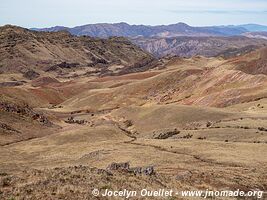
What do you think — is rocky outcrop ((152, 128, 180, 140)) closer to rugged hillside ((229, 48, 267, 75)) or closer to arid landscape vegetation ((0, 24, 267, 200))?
arid landscape vegetation ((0, 24, 267, 200))

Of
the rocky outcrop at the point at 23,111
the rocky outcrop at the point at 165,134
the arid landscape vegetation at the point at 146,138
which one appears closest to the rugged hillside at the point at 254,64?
the arid landscape vegetation at the point at 146,138

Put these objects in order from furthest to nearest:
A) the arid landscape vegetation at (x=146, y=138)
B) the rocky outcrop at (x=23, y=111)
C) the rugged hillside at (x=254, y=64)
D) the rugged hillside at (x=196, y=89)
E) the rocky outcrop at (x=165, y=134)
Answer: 1. the rugged hillside at (x=254, y=64)
2. the rugged hillside at (x=196, y=89)
3. the rocky outcrop at (x=23, y=111)
4. the rocky outcrop at (x=165, y=134)
5. the arid landscape vegetation at (x=146, y=138)

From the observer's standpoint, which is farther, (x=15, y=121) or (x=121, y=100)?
(x=121, y=100)

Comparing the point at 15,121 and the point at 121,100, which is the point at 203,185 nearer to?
the point at 15,121

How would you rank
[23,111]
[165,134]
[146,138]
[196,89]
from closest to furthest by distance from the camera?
[146,138]
[165,134]
[23,111]
[196,89]

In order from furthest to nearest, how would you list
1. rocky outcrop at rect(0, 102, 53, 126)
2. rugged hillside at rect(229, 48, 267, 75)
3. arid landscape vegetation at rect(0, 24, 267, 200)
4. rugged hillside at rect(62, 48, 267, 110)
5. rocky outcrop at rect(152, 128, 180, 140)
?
rugged hillside at rect(229, 48, 267, 75) < rugged hillside at rect(62, 48, 267, 110) < rocky outcrop at rect(0, 102, 53, 126) < rocky outcrop at rect(152, 128, 180, 140) < arid landscape vegetation at rect(0, 24, 267, 200)

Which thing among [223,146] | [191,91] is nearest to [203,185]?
[223,146]

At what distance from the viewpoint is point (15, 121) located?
60125 mm

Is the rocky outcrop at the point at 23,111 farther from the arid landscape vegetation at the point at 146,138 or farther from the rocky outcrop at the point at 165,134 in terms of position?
the rocky outcrop at the point at 165,134

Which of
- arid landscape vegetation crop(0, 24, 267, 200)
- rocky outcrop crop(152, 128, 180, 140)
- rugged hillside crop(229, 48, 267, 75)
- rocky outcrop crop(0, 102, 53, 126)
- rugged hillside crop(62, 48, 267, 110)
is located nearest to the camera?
arid landscape vegetation crop(0, 24, 267, 200)

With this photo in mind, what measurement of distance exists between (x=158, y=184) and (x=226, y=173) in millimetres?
7379

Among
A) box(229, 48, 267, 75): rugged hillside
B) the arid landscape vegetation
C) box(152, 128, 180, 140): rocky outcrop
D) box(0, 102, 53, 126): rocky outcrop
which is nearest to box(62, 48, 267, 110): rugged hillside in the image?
box(229, 48, 267, 75): rugged hillside

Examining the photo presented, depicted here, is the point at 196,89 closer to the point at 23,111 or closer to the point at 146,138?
the point at 23,111

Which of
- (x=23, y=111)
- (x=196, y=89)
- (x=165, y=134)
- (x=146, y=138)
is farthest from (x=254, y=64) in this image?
(x=146, y=138)
